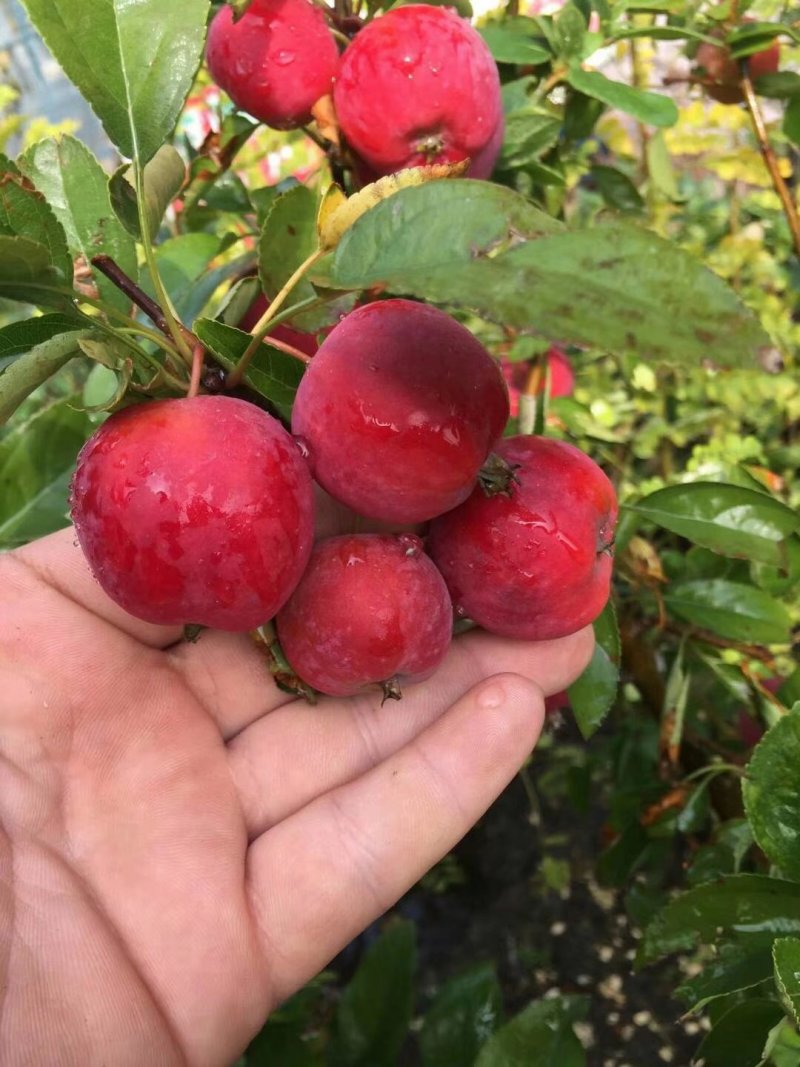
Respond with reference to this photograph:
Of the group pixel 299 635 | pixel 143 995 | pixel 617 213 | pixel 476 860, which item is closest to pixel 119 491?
pixel 299 635

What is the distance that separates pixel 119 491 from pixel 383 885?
456 millimetres

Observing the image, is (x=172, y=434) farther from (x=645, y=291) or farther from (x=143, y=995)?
(x=143, y=995)

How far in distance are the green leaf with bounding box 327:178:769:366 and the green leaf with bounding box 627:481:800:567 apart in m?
0.51

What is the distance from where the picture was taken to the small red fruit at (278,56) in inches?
28.9

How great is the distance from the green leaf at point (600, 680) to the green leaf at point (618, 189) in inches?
23.8

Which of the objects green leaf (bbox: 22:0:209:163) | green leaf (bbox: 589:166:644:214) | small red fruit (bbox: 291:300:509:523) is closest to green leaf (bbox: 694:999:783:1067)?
small red fruit (bbox: 291:300:509:523)

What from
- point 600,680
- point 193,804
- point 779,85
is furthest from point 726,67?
point 193,804

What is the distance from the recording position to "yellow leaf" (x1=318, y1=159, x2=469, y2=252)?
20.0 inches

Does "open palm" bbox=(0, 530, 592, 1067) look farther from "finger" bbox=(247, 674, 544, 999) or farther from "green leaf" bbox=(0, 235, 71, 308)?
"green leaf" bbox=(0, 235, 71, 308)

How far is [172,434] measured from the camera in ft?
1.79

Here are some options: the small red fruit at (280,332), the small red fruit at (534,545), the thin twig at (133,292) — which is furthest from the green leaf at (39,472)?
the small red fruit at (534,545)

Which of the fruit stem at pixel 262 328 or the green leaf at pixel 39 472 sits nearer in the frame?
the fruit stem at pixel 262 328

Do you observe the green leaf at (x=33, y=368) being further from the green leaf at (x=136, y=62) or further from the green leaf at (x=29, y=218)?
the green leaf at (x=136, y=62)

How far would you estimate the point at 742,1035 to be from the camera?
0.72 meters
